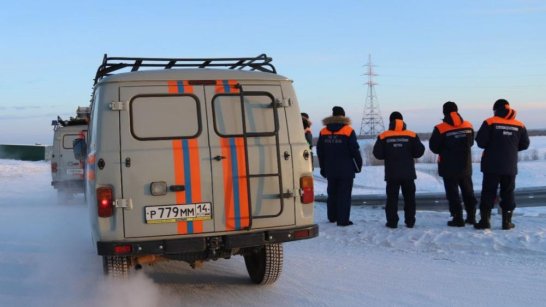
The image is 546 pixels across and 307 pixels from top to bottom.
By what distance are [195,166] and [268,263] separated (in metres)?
1.46

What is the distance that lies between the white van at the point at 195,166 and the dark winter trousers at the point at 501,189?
12.9 feet

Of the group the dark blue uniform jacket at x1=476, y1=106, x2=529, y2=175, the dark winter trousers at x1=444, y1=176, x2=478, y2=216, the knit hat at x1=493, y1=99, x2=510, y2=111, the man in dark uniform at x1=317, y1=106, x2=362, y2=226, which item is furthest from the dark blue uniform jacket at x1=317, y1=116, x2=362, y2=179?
the knit hat at x1=493, y1=99, x2=510, y2=111

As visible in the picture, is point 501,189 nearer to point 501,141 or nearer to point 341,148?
point 501,141

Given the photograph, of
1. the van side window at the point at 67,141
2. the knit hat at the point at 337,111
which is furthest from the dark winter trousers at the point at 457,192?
the van side window at the point at 67,141

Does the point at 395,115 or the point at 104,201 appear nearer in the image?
the point at 104,201

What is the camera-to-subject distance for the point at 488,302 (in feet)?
17.8

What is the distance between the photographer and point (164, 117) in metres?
5.41

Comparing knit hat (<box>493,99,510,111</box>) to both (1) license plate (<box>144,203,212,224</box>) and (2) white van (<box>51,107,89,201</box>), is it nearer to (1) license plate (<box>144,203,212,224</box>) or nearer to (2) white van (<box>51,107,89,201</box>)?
(1) license plate (<box>144,203,212,224</box>)

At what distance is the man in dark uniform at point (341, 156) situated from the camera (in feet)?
31.2

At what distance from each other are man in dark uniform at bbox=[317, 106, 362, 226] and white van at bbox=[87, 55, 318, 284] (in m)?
3.84

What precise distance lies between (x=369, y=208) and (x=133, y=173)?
26.0 feet

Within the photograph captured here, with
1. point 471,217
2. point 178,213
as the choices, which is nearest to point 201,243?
point 178,213

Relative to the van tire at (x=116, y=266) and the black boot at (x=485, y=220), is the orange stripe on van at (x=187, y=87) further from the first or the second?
the black boot at (x=485, y=220)

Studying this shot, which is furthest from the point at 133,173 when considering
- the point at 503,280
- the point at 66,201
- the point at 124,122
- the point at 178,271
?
the point at 66,201
